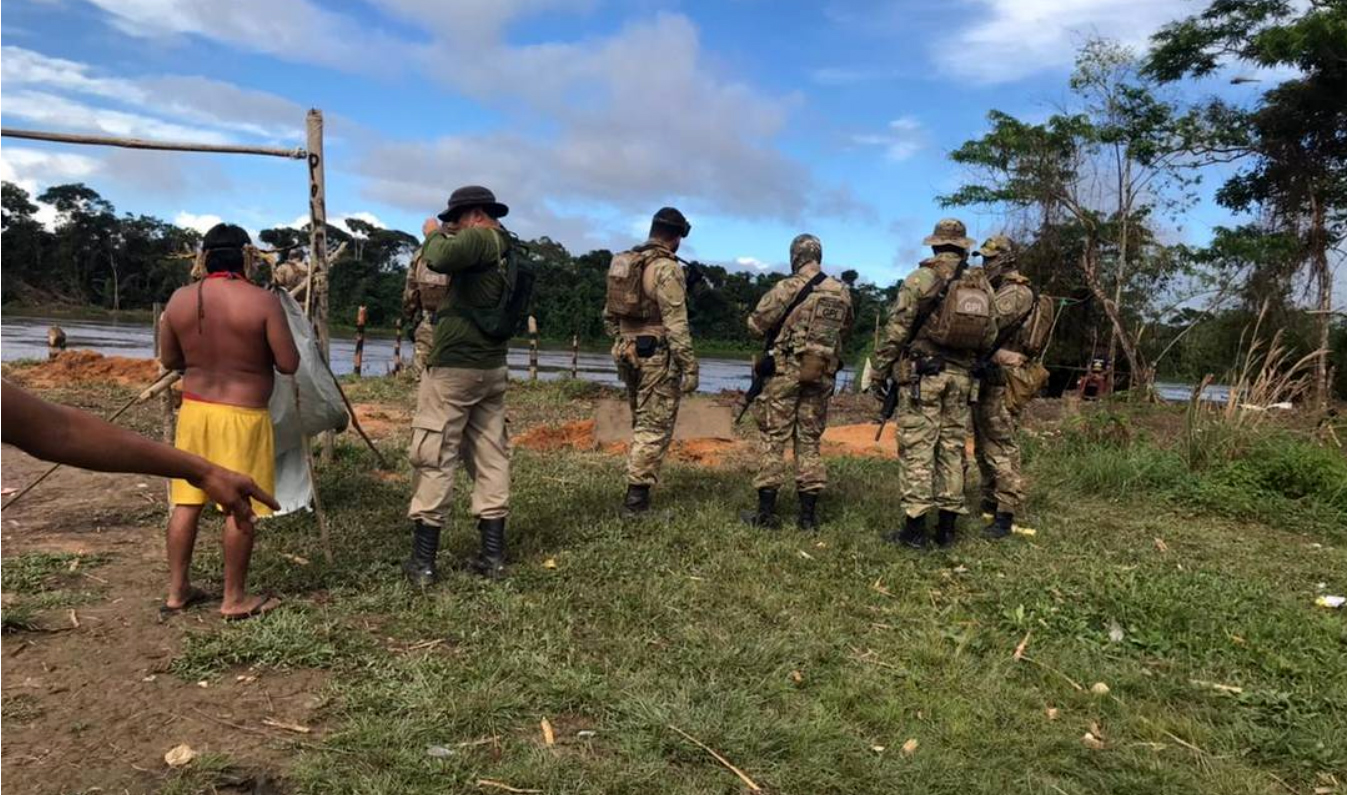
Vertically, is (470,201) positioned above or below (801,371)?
above

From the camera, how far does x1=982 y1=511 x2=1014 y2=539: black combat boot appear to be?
5883 millimetres

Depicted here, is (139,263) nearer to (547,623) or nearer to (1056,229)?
(1056,229)

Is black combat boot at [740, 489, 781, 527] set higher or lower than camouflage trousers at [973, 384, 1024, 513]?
lower

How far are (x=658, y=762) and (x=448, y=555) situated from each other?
2.39 m

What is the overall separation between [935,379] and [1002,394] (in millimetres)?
859

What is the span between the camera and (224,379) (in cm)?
390

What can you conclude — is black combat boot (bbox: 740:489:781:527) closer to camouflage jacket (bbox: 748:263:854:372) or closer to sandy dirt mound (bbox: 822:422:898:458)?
camouflage jacket (bbox: 748:263:854:372)

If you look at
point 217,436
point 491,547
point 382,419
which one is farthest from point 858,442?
point 217,436

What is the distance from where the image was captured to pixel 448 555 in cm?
480

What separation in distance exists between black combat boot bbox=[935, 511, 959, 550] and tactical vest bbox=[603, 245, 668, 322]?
2.29m

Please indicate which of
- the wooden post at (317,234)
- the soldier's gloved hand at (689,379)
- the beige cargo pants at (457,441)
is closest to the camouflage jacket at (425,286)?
the wooden post at (317,234)

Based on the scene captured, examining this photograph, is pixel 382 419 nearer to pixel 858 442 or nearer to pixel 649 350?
pixel 649 350

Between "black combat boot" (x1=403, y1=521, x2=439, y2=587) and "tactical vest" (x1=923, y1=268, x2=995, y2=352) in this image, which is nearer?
"black combat boot" (x1=403, y1=521, x2=439, y2=587)

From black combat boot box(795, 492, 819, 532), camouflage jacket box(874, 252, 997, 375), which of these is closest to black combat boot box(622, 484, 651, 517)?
black combat boot box(795, 492, 819, 532)
